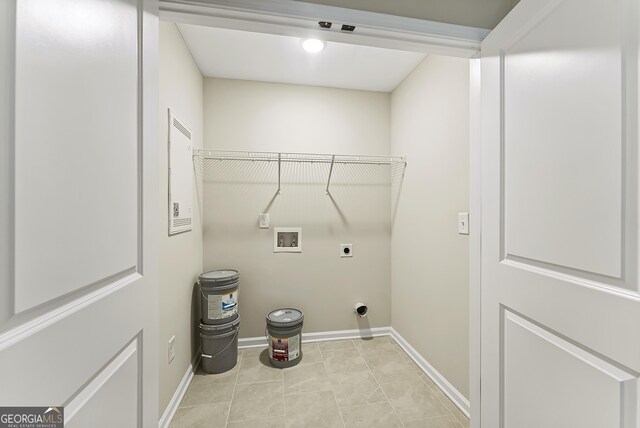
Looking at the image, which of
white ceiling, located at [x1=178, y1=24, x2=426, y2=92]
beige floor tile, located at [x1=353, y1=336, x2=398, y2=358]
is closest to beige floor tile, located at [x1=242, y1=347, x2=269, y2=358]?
beige floor tile, located at [x1=353, y1=336, x2=398, y2=358]

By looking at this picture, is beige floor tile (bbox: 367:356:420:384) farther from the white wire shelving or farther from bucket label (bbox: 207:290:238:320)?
the white wire shelving

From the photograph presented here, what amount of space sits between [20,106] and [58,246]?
0.83 ft

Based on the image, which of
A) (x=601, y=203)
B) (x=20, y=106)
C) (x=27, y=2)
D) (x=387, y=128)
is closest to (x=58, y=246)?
(x=20, y=106)

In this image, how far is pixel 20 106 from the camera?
43 centimetres

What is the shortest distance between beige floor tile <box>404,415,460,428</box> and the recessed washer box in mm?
1515

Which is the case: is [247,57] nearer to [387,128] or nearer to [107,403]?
[387,128]

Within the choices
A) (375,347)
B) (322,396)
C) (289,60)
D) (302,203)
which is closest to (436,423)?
(322,396)

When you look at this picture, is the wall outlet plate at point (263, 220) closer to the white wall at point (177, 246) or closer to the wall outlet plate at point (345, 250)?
the white wall at point (177, 246)

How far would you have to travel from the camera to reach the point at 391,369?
210 centimetres

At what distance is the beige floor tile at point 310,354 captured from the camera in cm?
221

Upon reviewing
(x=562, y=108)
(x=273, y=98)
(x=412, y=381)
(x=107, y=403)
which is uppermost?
(x=273, y=98)

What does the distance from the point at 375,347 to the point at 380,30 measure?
7.96 feet

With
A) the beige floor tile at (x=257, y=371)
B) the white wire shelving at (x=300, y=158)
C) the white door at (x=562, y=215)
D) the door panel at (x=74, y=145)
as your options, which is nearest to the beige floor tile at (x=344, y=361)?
the beige floor tile at (x=257, y=371)

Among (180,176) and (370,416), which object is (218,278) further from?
(370,416)
